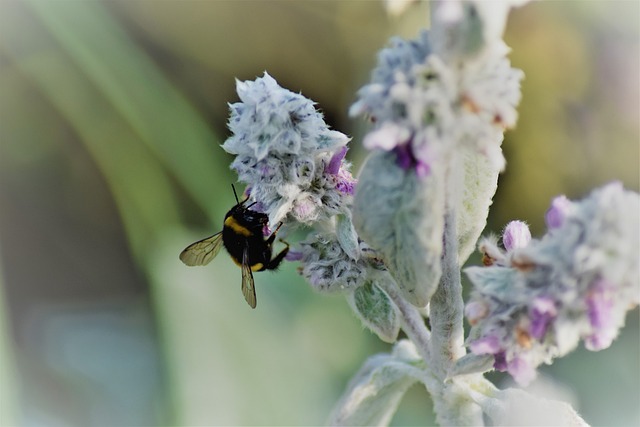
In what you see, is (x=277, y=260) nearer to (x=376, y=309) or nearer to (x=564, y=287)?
(x=376, y=309)

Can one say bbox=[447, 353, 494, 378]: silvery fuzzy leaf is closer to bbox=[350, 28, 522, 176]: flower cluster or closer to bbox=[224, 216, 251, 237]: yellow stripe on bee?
bbox=[350, 28, 522, 176]: flower cluster

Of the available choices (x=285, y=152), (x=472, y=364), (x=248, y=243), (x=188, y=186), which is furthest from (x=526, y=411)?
(x=188, y=186)

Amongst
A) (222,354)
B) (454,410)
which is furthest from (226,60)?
(454,410)

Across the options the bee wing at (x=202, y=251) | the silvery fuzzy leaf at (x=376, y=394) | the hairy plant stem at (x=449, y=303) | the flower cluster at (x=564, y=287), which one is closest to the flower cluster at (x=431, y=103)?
the hairy plant stem at (x=449, y=303)

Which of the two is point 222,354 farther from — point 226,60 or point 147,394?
point 226,60

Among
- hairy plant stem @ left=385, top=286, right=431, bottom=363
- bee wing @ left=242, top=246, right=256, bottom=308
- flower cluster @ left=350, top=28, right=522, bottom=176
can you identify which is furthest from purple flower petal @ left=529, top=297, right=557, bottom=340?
bee wing @ left=242, top=246, right=256, bottom=308

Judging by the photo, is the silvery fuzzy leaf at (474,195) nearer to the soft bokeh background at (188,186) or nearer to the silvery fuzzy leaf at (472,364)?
the silvery fuzzy leaf at (472,364)
